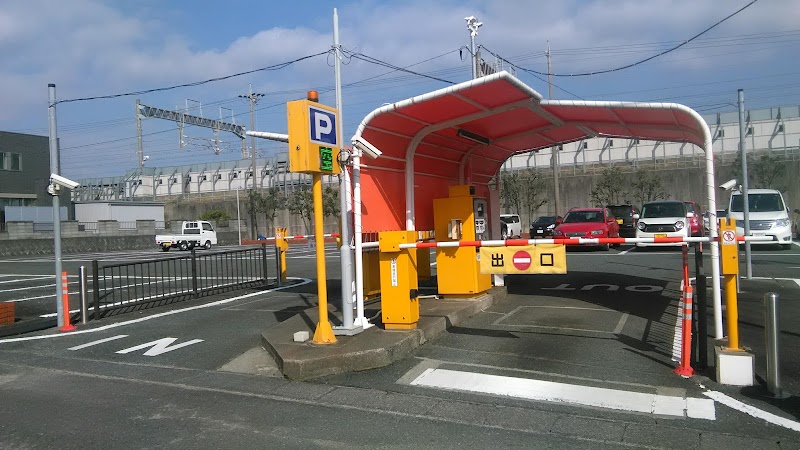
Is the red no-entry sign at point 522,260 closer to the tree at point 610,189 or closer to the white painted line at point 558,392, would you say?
the white painted line at point 558,392

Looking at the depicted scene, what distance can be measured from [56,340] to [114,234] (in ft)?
134

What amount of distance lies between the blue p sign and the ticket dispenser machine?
115 inches

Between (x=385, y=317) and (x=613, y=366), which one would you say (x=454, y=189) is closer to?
(x=385, y=317)

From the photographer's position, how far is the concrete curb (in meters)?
6.80

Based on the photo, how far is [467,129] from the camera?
432 inches

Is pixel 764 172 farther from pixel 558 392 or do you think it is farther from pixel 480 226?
pixel 558 392

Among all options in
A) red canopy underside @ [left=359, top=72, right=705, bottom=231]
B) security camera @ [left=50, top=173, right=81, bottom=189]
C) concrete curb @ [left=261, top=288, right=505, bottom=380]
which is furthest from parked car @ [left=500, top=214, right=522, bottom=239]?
security camera @ [left=50, top=173, right=81, bottom=189]

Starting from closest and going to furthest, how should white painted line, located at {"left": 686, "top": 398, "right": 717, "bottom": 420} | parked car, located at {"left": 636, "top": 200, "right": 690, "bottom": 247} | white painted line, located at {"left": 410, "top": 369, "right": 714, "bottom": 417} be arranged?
white painted line, located at {"left": 686, "top": 398, "right": 717, "bottom": 420} → white painted line, located at {"left": 410, "top": 369, "right": 714, "bottom": 417} → parked car, located at {"left": 636, "top": 200, "right": 690, "bottom": 247}

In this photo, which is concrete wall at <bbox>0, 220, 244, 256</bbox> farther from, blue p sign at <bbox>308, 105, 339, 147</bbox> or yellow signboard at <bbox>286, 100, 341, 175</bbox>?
yellow signboard at <bbox>286, 100, 341, 175</bbox>

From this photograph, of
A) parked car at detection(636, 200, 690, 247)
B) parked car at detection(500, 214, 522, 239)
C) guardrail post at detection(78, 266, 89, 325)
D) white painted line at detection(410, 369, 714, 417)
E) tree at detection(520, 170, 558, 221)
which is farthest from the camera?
tree at detection(520, 170, 558, 221)

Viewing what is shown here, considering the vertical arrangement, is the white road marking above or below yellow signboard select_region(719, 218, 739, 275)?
below

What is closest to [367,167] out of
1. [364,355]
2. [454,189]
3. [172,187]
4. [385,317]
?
[454,189]

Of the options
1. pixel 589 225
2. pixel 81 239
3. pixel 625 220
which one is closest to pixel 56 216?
pixel 589 225

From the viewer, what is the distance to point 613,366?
6.74 meters
